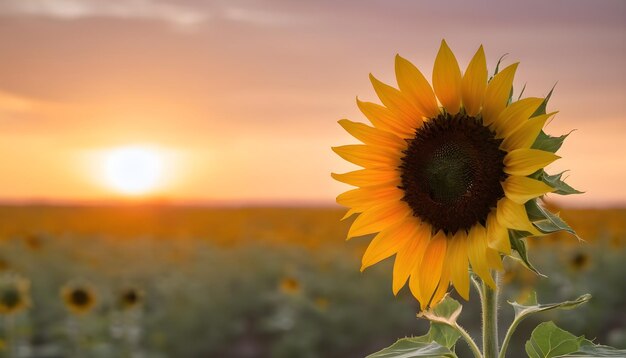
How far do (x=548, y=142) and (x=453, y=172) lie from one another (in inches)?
8.8

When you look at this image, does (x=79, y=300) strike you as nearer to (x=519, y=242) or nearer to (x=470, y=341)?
(x=470, y=341)

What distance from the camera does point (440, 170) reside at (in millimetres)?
1491

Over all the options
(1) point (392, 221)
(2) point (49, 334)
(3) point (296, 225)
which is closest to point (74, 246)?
(2) point (49, 334)

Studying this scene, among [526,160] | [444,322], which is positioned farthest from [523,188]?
[444,322]

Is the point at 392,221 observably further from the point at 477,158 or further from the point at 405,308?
the point at 405,308

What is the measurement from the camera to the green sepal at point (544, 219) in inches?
47.7

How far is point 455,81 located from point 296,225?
21092 mm

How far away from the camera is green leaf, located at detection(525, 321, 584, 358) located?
1.37 metres

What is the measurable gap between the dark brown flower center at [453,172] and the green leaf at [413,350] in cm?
23

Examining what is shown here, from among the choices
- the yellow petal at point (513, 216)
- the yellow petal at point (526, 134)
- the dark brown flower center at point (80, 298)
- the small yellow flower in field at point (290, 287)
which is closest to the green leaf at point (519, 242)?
the yellow petal at point (513, 216)

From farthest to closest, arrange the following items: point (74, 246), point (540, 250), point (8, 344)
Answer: point (74, 246)
point (540, 250)
point (8, 344)

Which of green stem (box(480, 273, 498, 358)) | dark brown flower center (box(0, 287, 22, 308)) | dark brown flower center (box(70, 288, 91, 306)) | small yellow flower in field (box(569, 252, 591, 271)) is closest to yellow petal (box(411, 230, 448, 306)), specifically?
green stem (box(480, 273, 498, 358))

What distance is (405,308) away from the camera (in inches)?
331

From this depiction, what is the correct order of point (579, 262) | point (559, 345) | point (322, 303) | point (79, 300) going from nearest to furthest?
1. point (559, 345)
2. point (79, 300)
3. point (579, 262)
4. point (322, 303)
